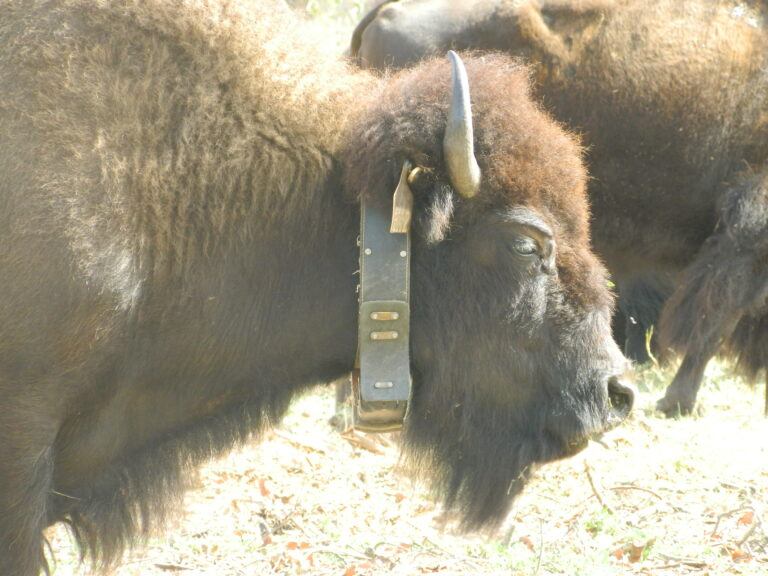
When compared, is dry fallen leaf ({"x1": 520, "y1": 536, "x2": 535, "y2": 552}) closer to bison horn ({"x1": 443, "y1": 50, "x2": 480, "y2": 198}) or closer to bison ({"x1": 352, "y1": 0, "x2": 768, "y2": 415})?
bison horn ({"x1": 443, "y1": 50, "x2": 480, "y2": 198})

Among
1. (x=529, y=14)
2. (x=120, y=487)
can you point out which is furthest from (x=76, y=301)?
(x=529, y=14)

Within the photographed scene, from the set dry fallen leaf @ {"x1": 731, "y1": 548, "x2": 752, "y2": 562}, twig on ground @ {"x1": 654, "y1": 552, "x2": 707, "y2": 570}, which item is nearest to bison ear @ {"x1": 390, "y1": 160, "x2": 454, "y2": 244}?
twig on ground @ {"x1": 654, "y1": 552, "x2": 707, "y2": 570}

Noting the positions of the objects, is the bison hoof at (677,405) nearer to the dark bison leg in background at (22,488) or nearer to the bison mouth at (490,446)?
the bison mouth at (490,446)

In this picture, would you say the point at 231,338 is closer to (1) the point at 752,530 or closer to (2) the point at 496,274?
(2) the point at 496,274

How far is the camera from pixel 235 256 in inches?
117

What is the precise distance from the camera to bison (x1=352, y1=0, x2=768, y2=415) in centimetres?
593

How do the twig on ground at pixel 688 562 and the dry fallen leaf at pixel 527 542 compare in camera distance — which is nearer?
the twig on ground at pixel 688 562

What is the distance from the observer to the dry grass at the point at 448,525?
3.96 meters

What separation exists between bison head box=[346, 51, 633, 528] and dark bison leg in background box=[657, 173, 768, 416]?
3159 mm

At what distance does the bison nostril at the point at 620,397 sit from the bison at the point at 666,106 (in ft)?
9.82

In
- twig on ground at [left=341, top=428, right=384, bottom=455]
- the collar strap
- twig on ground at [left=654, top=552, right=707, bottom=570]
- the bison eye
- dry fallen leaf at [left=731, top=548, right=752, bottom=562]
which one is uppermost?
the bison eye

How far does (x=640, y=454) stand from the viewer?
5367 mm

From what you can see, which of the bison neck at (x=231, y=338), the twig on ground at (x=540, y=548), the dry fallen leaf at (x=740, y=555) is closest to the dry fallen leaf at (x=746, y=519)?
the dry fallen leaf at (x=740, y=555)

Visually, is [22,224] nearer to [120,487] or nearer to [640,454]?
[120,487]
